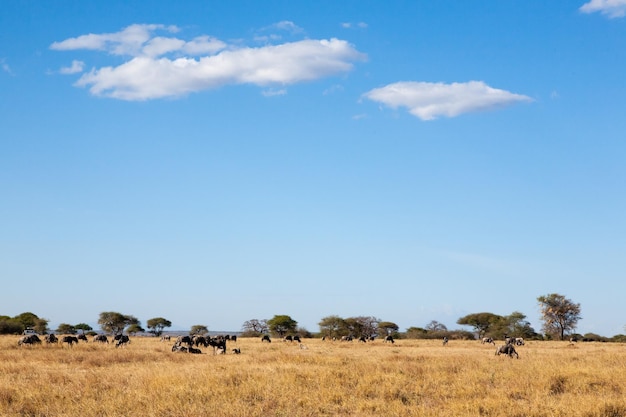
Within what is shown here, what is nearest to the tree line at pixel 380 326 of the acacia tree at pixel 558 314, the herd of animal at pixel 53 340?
the acacia tree at pixel 558 314

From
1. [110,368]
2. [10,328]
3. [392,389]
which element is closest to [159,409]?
[392,389]

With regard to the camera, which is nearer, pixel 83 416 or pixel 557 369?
pixel 83 416

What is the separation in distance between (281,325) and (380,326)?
58.0 ft

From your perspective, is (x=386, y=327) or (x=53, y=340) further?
(x=386, y=327)

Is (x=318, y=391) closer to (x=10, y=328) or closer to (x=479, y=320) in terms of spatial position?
(x=10, y=328)

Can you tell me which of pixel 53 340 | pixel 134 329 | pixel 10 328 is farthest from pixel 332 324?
pixel 53 340

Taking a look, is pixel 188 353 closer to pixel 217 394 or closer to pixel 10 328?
pixel 217 394

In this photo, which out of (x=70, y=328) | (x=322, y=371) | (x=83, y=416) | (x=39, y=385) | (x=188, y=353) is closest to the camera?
(x=83, y=416)

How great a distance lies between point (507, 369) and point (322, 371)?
705 centimetres

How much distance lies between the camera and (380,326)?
106 m

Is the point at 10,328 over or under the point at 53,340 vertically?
under

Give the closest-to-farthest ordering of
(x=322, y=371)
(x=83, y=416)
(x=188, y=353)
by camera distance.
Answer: (x=83, y=416) < (x=322, y=371) < (x=188, y=353)

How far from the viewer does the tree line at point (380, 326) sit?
9219cm

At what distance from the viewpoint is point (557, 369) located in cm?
2055
